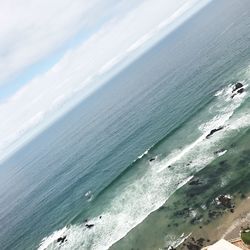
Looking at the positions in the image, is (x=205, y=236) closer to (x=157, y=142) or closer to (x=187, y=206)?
(x=187, y=206)

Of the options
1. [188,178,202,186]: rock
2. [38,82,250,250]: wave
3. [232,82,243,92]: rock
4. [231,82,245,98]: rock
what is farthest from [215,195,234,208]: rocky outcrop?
[232,82,243,92]: rock

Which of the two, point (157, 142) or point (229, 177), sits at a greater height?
point (157, 142)

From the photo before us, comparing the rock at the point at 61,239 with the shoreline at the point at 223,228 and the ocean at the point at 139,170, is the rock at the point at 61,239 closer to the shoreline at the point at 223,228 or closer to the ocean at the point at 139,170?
the ocean at the point at 139,170

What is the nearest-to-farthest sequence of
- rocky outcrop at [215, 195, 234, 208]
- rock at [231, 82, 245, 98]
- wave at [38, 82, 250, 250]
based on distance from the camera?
rocky outcrop at [215, 195, 234, 208], wave at [38, 82, 250, 250], rock at [231, 82, 245, 98]

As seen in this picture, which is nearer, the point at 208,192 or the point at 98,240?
the point at 208,192

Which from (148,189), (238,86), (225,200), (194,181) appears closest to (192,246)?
(225,200)

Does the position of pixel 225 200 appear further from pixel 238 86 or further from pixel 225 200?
pixel 238 86

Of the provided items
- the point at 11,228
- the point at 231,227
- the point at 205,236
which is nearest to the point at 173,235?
the point at 205,236

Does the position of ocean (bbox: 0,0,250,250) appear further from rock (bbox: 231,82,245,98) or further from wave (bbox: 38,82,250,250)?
rock (bbox: 231,82,245,98)

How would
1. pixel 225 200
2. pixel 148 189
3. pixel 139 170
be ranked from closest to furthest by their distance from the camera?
pixel 225 200 < pixel 148 189 < pixel 139 170
